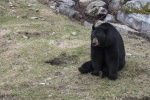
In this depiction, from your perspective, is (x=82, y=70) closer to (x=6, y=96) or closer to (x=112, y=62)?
(x=112, y=62)

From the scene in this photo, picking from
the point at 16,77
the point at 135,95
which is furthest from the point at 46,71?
the point at 135,95

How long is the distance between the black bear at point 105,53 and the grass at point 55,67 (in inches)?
6.9

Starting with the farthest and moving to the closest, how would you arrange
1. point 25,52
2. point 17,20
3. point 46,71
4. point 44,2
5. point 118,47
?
point 44,2
point 17,20
point 25,52
point 46,71
point 118,47

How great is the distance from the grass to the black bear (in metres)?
0.18

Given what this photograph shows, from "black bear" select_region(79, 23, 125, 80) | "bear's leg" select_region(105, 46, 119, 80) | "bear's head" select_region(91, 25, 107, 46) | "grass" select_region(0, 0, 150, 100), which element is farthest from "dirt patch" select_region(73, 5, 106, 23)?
"bear's head" select_region(91, 25, 107, 46)

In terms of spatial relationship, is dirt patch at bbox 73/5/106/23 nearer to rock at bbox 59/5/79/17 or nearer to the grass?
rock at bbox 59/5/79/17

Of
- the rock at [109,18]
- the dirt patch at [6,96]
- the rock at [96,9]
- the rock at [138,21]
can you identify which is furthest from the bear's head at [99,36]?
the rock at [96,9]

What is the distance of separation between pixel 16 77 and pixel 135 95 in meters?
2.49

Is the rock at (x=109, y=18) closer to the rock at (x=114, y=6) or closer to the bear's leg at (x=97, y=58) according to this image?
the rock at (x=114, y=6)

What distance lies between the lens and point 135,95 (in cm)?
663

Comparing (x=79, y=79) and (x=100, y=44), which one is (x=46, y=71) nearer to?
(x=79, y=79)

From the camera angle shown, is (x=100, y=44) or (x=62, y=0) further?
(x=62, y=0)

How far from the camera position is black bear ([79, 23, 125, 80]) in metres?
6.77

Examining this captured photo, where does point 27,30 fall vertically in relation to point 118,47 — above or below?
below
